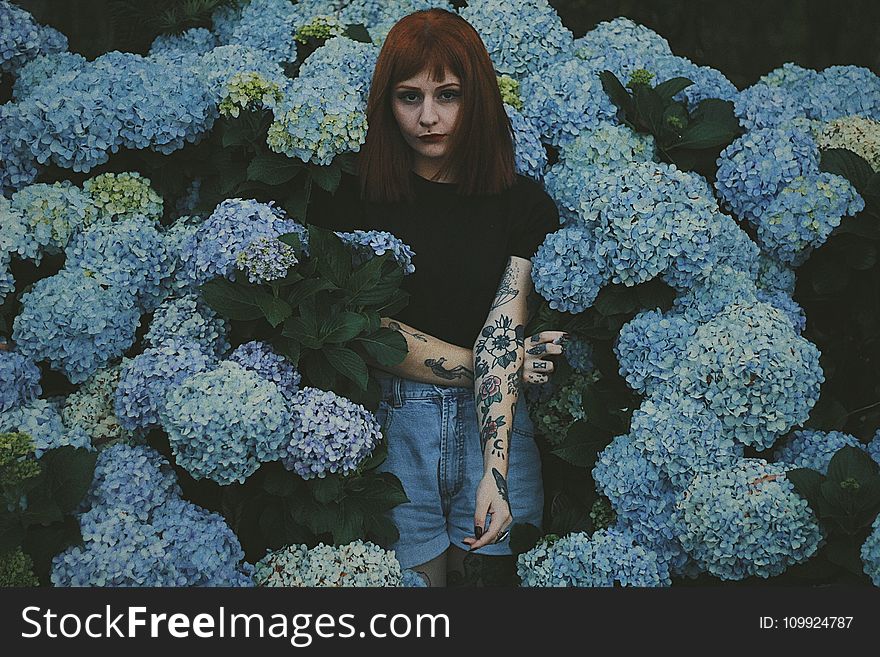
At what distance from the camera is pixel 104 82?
114 inches

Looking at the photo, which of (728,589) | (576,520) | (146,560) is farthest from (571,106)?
(146,560)

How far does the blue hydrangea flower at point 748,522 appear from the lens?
259 cm

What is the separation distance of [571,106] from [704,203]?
1.85ft

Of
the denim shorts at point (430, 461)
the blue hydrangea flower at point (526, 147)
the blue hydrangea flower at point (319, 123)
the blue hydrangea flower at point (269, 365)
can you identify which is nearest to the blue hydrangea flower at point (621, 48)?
the blue hydrangea flower at point (526, 147)

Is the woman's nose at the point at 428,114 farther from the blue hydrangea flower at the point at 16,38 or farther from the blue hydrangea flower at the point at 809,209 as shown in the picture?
the blue hydrangea flower at the point at 16,38

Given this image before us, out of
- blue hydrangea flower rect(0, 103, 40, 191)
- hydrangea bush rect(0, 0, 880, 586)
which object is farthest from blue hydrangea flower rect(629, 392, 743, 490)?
blue hydrangea flower rect(0, 103, 40, 191)

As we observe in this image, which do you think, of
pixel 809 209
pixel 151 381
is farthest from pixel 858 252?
pixel 151 381

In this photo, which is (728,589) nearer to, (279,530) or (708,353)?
(708,353)

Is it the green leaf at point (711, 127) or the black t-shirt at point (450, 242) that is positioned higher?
the green leaf at point (711, 127)

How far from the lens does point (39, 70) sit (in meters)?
3.03

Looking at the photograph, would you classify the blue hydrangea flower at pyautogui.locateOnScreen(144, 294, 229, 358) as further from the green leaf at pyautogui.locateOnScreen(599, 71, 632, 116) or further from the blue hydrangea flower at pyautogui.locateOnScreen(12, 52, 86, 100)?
the green leaf at pyautogui.locateOnScreen(599, 71, 632, 116)

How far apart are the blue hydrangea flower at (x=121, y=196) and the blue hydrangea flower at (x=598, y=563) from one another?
5.14 ft

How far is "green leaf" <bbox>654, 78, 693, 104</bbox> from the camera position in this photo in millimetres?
3109

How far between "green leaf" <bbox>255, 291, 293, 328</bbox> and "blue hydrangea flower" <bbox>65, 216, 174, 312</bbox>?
1.32 ft
